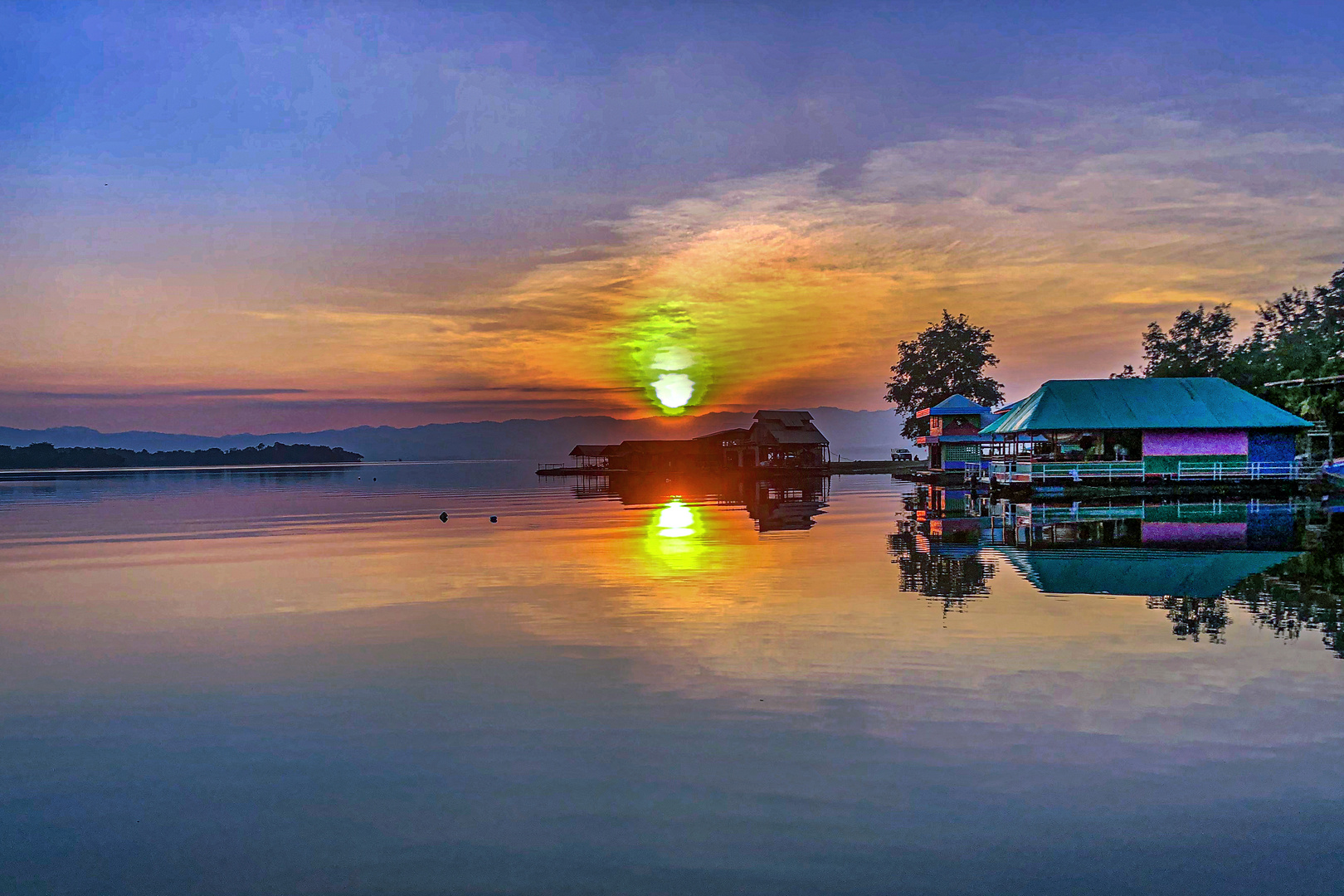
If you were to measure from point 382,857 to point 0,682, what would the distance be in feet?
34.3

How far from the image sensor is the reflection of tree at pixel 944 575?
18.1 m

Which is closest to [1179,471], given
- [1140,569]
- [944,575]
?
[1140,569]

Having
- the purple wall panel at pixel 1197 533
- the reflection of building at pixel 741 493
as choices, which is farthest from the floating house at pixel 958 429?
the purple wall panel at pixel 1197 533

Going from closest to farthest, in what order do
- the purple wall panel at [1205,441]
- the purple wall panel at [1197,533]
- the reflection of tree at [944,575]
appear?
the reflection of tree at [944,575]
the purple wall panel at [1197,533]
the purple wall panel at [1205,441]

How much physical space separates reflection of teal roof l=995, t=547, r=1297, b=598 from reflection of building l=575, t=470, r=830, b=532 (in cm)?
1237

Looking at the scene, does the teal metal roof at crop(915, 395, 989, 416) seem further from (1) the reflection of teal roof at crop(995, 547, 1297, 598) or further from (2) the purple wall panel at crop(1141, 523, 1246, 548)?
(1) the reflection of teal roof at crop(995, 547, 1297, 598)

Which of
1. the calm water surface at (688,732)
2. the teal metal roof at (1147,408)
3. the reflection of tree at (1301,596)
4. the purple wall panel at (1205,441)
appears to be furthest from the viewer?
the purple wall panel at (1205,441)

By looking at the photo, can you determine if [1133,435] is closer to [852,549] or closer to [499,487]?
[852,549]

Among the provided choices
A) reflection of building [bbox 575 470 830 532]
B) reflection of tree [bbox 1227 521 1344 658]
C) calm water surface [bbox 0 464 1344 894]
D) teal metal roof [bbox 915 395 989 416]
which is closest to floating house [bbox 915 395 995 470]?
teal metal roof [bbox 915 395 989 416]

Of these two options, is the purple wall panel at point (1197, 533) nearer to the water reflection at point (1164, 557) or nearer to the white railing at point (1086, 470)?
the water reflection at point (1164, 557)

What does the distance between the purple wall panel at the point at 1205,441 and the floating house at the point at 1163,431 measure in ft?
0.14

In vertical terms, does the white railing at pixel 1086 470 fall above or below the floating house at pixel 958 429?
below

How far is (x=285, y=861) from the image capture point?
24.2 ft

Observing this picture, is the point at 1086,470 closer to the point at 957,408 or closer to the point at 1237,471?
the point at 1237,471
